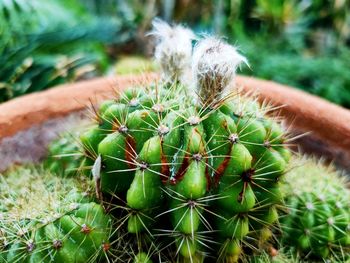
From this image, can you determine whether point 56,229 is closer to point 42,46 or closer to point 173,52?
point 173,52

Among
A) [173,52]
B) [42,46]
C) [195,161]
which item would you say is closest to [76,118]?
[173,52]

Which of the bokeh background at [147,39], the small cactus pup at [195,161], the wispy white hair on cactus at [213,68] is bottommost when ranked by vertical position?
the bokeh background at [147,39]

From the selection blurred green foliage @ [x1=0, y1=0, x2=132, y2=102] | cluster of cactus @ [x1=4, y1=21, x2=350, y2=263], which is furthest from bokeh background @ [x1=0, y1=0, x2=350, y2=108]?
cluster of cactus @ [x1=4, y1=21, x2=350, y2=263]

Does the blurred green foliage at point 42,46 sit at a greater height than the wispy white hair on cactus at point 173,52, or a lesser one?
lesser

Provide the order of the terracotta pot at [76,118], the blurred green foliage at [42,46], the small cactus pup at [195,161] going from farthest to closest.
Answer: the blurred green foliage at [42,46] → the terracotta pot at [76,118] → the small cactus pup at [195,161]

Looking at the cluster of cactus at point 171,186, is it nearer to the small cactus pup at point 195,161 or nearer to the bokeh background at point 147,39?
the small cactus pup at point 195,161

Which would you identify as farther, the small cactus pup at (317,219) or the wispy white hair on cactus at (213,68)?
the small cactus pup at (317,219)

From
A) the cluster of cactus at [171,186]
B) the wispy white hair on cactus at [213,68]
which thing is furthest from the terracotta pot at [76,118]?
the wispy white hair on cactus at [213,68]

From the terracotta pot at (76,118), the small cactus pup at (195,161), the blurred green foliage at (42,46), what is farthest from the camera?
the blurred green foliage at (42,46)
